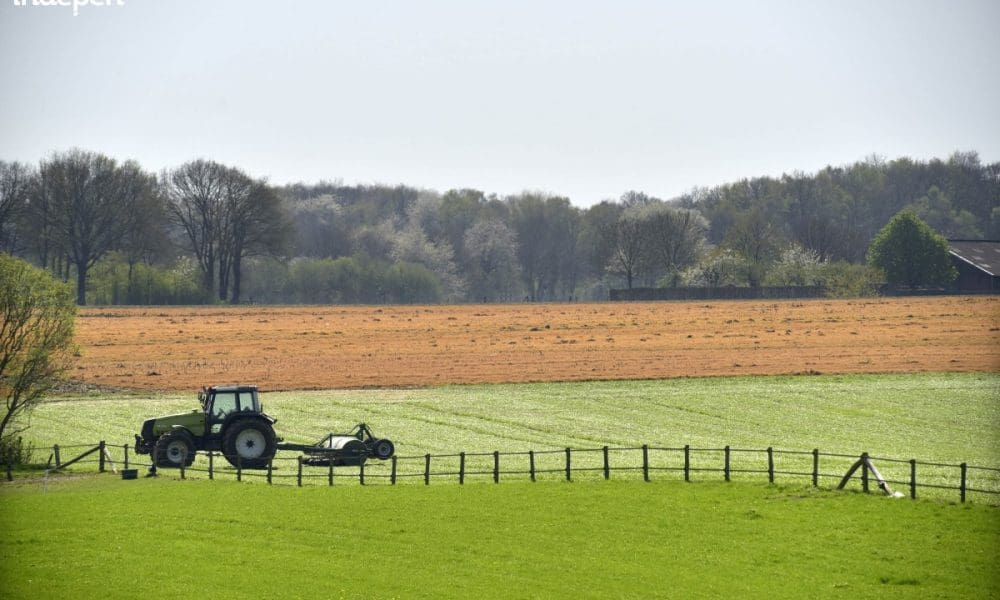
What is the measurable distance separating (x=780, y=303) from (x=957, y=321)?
3325 cm

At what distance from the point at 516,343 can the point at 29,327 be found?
154ft

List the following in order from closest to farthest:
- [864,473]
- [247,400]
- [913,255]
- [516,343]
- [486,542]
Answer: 1. [486,542]
2. [864,473]
3. [247,400]
4. [516,343]
5. [913,255]

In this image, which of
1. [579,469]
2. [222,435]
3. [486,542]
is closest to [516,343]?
[579,469]

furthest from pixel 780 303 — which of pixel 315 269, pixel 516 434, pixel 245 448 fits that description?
pixel 245 448

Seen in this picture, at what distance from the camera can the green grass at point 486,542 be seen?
89.0ft

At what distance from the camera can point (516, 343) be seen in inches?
3433

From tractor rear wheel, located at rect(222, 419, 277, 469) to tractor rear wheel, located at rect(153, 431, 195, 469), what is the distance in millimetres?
1150

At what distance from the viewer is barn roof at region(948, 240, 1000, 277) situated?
140625 millimetres

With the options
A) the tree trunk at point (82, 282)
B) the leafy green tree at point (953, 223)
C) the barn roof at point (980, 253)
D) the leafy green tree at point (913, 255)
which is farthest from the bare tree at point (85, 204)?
the leafy green tree at point (953, 223)

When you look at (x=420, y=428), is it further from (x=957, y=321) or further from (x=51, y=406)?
(x=957, y=321)

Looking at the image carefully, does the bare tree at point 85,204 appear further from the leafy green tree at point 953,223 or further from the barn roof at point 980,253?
the leafy green tree at point 953,223

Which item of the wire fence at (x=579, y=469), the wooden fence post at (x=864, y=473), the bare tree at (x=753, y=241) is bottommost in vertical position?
the wire fence at (x=579, y=469)

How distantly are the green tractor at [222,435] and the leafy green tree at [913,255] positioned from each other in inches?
4356

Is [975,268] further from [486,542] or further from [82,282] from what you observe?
[486,542]
